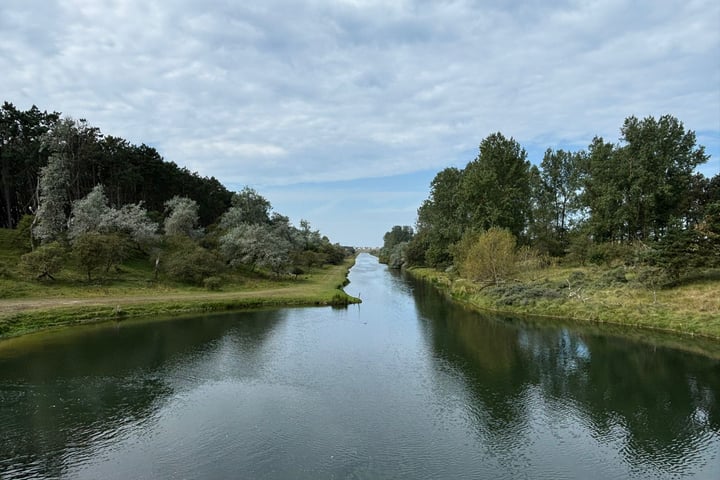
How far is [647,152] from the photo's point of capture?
200 ft

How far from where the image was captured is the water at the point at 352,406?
1612 centimetres

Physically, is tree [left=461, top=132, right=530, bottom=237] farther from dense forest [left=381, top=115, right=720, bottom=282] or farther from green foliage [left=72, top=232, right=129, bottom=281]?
green foliage [left=72, top=232, right=129, bottom=281]

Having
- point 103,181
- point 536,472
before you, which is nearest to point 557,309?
point 536,472

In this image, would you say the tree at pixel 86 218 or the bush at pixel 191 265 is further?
the bush at pixel 191 265

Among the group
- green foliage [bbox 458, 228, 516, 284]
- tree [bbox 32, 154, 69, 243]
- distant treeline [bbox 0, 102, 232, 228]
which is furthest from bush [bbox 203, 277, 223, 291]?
green foliage [bbox 458, 228, 516, 284]

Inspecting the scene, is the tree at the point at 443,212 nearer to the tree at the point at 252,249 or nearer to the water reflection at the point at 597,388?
the tree at the point at 252,249

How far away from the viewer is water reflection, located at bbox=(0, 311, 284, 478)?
56.0ft

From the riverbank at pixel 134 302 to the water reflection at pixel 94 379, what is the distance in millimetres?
2895

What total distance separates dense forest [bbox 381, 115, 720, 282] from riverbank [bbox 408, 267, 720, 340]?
2629mm

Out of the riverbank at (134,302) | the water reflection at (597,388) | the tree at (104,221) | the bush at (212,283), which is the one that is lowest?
the water reflection at (597,388)

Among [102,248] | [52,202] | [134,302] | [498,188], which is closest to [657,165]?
[498,188]

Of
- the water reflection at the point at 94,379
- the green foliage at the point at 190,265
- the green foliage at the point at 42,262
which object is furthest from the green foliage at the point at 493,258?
the green foliage at the point at 42,262

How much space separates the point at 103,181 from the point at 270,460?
72.9 meters

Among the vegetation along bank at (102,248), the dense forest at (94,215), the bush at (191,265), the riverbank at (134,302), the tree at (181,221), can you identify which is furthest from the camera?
the tree at (181,221)
